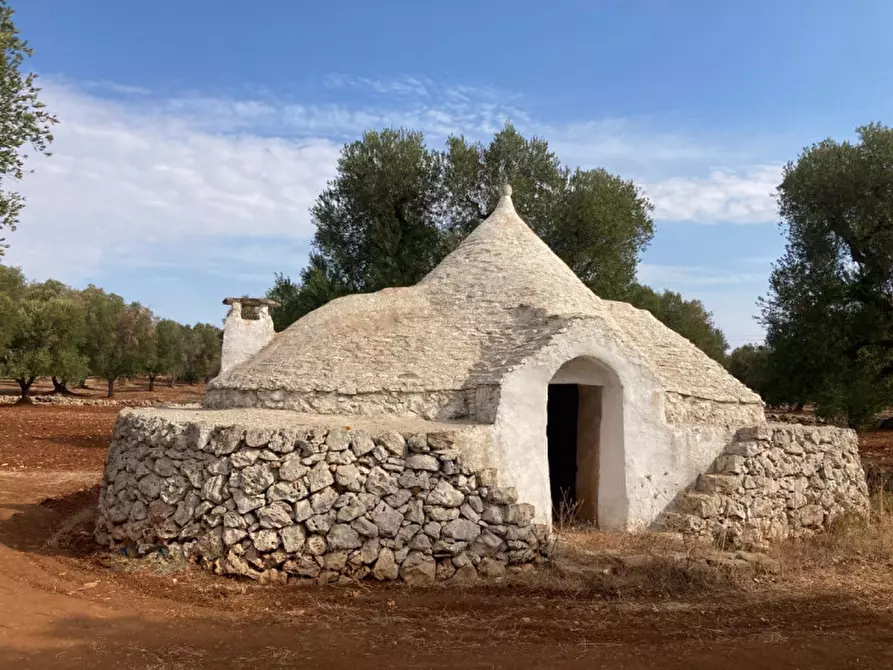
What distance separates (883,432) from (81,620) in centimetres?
2560

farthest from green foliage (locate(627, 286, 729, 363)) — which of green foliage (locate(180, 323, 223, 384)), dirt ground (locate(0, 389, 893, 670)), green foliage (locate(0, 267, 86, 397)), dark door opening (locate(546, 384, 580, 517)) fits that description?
green foliage (locate(180, 323, 223, 384))

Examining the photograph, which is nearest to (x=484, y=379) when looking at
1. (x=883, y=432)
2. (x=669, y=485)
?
(x=669, y=485)

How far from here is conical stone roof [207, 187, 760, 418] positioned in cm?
1002

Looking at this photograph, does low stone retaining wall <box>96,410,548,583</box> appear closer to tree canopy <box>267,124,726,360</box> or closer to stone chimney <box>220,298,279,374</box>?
stone chimney <box>220,298,279,374</box>

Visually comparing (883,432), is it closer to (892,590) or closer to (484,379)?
(892,590)

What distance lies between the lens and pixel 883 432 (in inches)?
968

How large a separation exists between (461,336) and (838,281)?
504 inches

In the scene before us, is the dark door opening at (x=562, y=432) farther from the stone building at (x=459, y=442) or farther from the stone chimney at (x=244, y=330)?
the stone chimney at (x=244, y=330)

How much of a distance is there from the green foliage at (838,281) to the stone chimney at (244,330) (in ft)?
43.5

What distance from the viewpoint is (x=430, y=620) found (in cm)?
684

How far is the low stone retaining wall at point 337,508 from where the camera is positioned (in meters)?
7.93

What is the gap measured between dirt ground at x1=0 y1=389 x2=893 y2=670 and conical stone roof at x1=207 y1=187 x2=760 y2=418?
9.69 feet

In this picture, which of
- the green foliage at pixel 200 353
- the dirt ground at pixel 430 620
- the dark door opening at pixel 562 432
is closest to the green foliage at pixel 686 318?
the dark door opening at pixel 562 432

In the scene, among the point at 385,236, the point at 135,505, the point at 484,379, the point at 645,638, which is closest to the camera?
the point at 645,638
